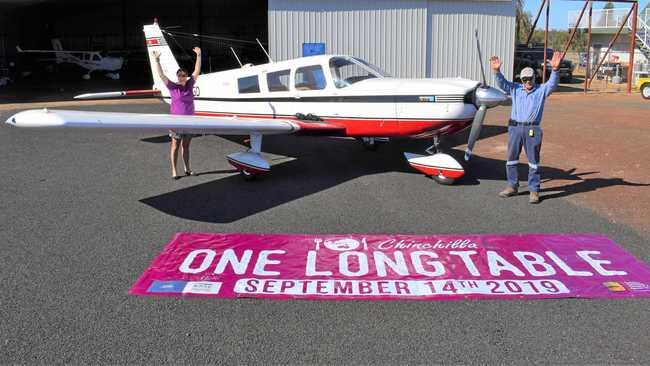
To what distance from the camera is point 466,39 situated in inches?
854

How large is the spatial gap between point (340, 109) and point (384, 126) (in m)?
0.86

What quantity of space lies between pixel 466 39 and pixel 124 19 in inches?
1225

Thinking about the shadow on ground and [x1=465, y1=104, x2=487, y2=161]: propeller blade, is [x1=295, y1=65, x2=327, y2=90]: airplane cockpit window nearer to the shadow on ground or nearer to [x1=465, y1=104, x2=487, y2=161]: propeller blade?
the shadow on ground

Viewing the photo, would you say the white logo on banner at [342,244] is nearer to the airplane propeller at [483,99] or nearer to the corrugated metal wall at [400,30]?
the airplane propeller at [483,99]

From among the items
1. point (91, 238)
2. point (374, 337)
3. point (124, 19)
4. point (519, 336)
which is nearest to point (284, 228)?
point (91, 238)

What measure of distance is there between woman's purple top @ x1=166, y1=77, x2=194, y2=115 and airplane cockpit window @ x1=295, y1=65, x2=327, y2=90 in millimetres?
1926

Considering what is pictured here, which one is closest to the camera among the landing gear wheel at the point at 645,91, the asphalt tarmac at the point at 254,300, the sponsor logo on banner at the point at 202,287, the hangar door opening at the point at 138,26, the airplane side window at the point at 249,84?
the asphalt tarmac at the point at 254,300

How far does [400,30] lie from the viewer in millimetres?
21281

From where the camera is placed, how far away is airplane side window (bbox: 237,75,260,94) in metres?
10.7

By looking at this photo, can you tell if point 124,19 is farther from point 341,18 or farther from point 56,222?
point 56,222

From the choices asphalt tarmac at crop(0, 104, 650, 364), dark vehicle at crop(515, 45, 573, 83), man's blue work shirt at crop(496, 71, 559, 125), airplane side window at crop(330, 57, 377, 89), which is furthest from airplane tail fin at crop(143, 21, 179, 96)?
dark vehicle at crop(515, 45, 573, 83)

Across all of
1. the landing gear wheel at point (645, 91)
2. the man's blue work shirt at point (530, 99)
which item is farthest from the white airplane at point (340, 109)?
the landing gear wheel at point (645, 91)

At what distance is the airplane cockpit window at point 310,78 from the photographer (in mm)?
9903

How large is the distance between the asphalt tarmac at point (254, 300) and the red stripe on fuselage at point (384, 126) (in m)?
0.79
